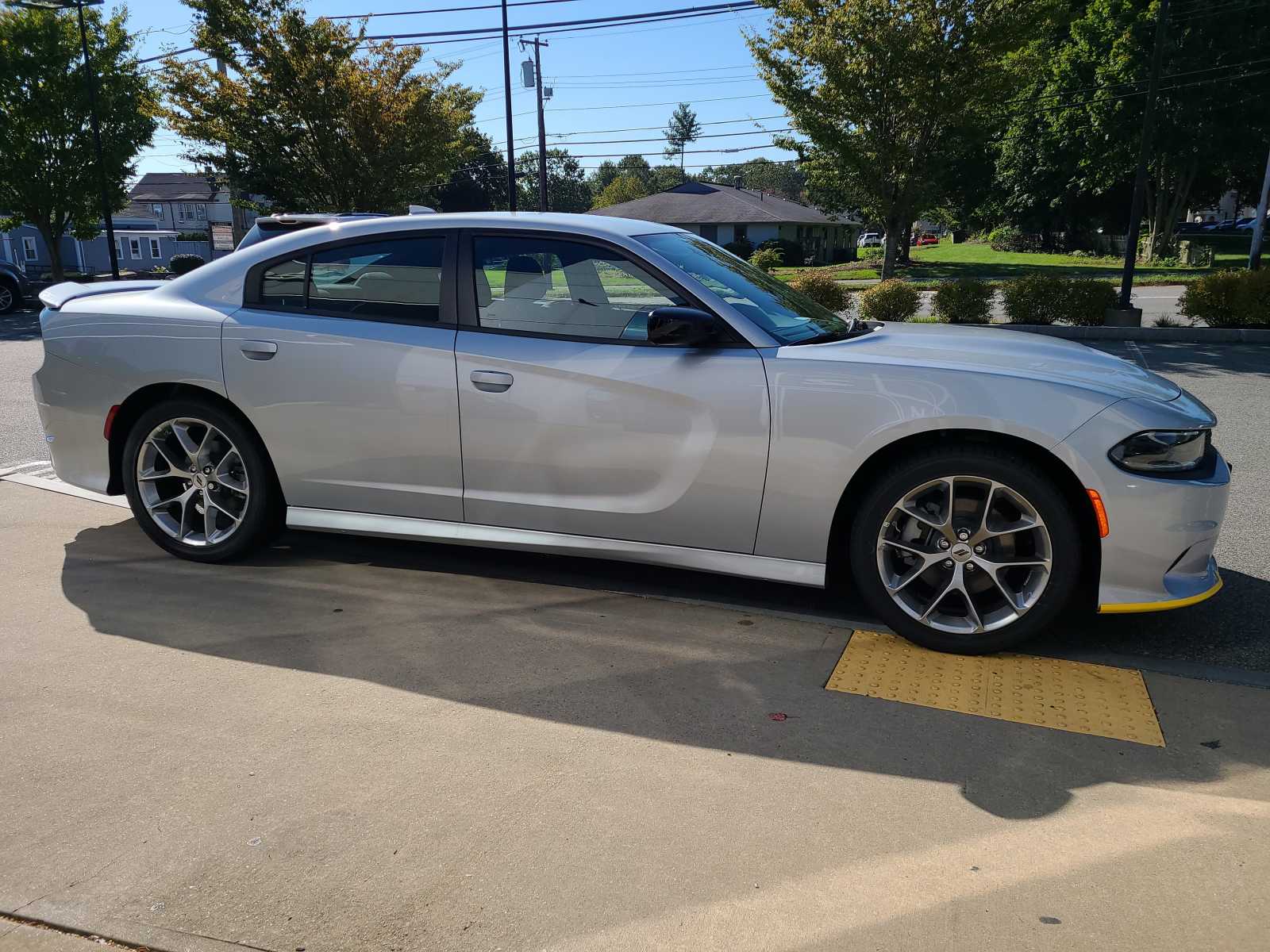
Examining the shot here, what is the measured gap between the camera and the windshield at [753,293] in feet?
12.8

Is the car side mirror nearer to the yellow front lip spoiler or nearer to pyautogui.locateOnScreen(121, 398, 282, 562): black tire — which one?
the yellow front lip spoiler

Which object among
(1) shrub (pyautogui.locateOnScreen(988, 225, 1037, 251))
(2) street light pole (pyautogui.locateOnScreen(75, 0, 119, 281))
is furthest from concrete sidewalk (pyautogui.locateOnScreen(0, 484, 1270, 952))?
A: (1) shrub (pyautogui.locateOnScreen(988, 225, 1037, 251))

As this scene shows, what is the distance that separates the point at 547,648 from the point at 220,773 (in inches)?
49.5

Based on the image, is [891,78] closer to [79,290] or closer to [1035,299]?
[1035,299]

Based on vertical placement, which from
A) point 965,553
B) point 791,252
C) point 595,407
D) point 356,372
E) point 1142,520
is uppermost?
point 791,252

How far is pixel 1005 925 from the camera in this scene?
2.15m

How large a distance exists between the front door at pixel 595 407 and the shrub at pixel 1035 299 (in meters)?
12.1

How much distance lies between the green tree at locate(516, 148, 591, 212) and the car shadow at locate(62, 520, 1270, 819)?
9371cm

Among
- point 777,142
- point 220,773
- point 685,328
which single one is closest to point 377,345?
point 685,328

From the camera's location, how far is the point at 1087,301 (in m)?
14.2

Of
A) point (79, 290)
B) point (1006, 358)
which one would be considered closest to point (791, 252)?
point (79, 290)

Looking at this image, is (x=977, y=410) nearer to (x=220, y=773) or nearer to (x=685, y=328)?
(x=685, y=328)

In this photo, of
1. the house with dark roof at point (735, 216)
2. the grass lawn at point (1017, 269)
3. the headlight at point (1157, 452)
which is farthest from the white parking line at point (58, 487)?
the house with dark roof at point (735, 216)

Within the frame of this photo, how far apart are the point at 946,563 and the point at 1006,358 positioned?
33.1 inches
